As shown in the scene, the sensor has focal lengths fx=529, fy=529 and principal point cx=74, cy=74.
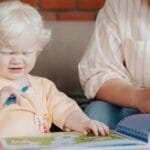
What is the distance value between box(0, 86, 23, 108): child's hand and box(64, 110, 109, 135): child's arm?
0.14 m

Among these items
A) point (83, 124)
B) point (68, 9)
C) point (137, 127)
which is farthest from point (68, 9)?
point (137, 127)

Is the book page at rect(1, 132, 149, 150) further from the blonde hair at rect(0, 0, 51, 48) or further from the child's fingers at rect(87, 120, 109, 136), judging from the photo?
the blonde hair at rect(0, 0, 51, 48)

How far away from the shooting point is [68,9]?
2.35 m

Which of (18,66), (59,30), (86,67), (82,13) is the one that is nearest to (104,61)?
(86,67)

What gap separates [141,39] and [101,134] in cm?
39

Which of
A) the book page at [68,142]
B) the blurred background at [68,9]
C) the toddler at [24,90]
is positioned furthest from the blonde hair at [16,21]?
the blurred background at [68,9]

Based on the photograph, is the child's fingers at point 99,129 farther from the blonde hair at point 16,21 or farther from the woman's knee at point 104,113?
the blonde hair at point 16,21

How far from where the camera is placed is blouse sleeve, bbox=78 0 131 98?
1.47 metres

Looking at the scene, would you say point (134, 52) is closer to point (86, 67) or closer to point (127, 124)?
point (86, 67)

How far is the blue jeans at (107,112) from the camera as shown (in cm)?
134

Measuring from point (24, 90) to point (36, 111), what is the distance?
0.06 m

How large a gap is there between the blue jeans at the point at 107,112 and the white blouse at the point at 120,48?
7 centimetres

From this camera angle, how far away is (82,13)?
2369 mm

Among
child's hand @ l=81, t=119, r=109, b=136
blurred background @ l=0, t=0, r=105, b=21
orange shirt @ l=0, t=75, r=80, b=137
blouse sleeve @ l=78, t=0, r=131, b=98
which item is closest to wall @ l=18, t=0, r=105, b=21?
blurred background @ l=0, t=0, r=105, b=21
